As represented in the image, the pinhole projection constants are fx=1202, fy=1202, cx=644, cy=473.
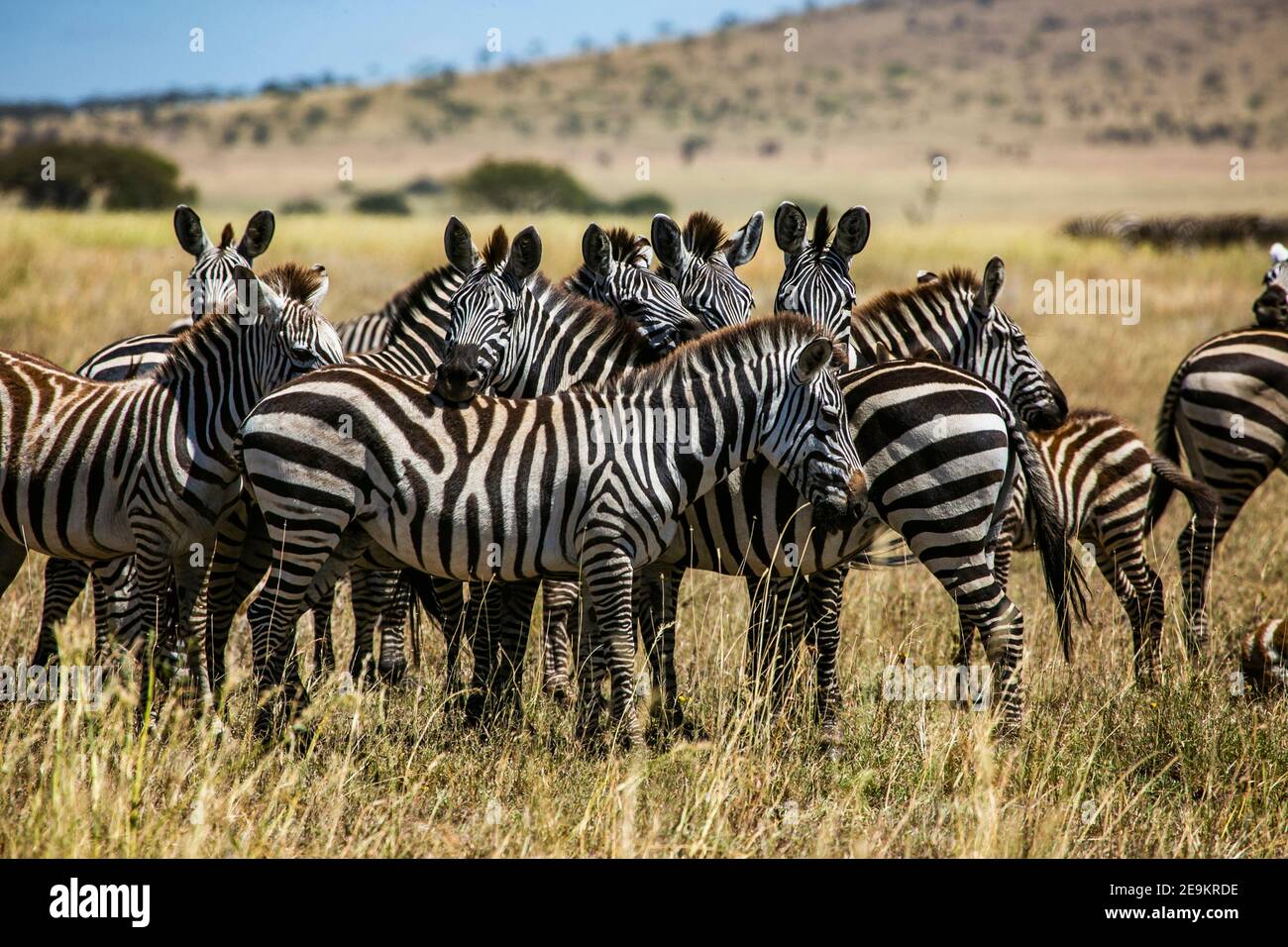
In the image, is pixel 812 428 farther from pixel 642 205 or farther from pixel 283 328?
pixel 642 205

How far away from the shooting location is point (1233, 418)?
7.90 m

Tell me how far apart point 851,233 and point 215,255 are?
13.2ft

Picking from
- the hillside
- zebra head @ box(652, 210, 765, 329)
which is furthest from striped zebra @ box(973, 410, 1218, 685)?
the hillside

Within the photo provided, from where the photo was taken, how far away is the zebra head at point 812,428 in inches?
204

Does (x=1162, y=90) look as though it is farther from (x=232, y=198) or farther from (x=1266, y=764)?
(x=1266, y=764)

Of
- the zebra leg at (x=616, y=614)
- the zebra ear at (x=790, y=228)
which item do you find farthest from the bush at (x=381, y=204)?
the zebra leg at (x=616, y=614)

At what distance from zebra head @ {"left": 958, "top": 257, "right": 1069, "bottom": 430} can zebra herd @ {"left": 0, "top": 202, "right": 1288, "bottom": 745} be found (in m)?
0.01

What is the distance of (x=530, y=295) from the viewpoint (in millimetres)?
→ 6273

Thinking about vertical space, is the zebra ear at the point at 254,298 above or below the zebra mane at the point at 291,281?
below

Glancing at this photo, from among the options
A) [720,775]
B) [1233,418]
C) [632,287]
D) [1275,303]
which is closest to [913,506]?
[720,775]
